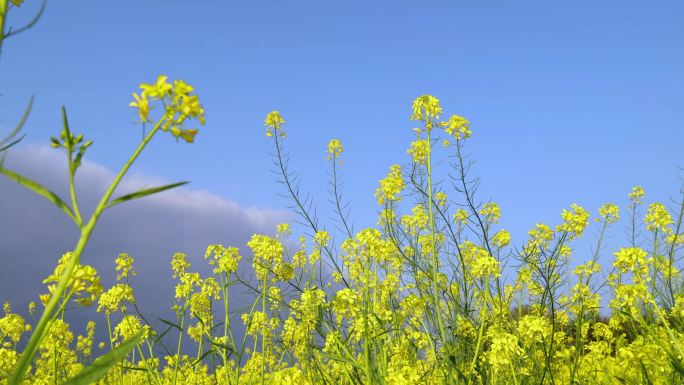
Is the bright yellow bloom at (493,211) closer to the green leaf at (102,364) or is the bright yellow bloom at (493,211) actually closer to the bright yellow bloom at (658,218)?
the bright yellow bloom at (658,218)

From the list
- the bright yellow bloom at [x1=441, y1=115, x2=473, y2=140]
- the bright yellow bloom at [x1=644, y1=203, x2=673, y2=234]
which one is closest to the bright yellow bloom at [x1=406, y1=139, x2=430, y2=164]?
the bright yellow bloom at [x1=441, y1=115, x2=473, y2=140]

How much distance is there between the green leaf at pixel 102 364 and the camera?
3.46 feet

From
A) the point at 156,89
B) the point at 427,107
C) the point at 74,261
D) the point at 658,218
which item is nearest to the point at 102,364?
the point at 74,261

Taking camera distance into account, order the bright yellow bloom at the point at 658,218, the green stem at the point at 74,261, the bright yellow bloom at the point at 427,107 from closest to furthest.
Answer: the green stem at the point at 74,261
the bright yellow bloom at the point at 427,107
the bright yellow bloom at the point at 658,218

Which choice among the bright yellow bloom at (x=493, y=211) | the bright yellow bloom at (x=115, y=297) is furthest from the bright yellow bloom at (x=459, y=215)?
the bright yellow bloom at (x=115, y=297)

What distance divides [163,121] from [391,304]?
10.1 ft

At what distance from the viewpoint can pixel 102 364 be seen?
1081 mm

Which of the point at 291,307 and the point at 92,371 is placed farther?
the point at 291,307

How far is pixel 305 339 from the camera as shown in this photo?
375cm

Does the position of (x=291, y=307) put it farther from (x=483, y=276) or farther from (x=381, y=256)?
(x=483, y=276)

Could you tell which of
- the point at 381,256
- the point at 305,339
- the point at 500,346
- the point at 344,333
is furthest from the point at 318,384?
the point at 500,346

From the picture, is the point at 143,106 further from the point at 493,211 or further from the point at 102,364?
the point at 493,211

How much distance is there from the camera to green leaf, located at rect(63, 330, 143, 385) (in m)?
1.05

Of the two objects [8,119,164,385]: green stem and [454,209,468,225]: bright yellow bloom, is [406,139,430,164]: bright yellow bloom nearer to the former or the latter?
[454,209,468,225]: bright yellow bloom
